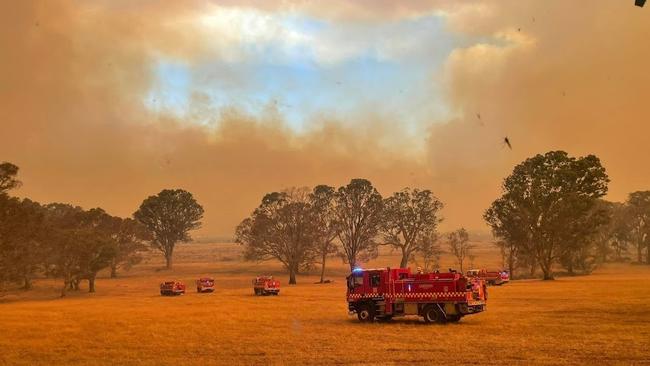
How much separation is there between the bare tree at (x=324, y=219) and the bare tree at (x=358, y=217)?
3.70ft

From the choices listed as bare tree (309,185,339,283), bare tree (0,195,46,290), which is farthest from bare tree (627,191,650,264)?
bare tree (0,195,46,290)

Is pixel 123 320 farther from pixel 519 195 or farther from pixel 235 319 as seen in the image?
pixel 519 195

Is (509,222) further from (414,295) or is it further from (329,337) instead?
(329,337)

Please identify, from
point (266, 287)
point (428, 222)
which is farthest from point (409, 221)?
point (266, 287)

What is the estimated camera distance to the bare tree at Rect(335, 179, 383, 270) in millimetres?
93188

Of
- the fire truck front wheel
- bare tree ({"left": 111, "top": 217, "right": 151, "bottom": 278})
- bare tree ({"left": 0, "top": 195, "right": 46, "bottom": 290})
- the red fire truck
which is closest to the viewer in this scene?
the red fire truck

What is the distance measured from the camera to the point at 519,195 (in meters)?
79.5

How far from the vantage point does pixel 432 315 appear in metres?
28.7

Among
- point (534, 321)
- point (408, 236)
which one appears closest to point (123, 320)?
point (534, 321)

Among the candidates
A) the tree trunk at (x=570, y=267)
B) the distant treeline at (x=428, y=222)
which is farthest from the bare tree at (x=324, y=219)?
the tree trunk at (x=570, y=267)

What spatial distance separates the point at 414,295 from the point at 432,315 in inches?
56.7

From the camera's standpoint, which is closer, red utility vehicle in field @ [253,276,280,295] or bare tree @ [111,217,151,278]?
red utility vehicle in field @ [253,276,280,295]

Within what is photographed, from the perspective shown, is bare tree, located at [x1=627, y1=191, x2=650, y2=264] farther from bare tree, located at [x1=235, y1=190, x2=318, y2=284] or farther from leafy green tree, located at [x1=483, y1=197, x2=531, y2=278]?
bare tree, located at [x1=235, y1=190, x2=318, y2=284]

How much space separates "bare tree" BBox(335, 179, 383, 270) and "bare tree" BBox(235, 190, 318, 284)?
5919 mm
